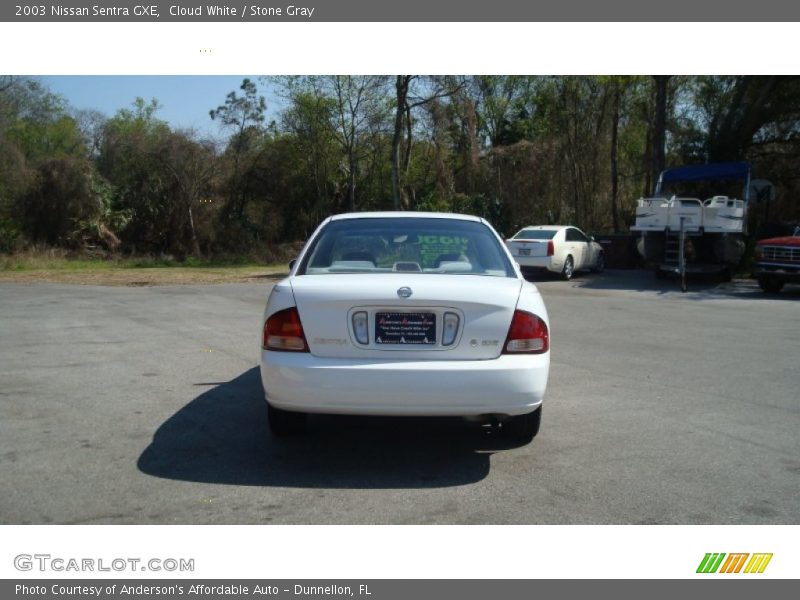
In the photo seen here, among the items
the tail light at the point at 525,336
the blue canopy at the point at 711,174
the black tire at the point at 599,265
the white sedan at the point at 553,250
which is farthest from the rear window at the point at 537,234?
the tail light at the point at 525,336

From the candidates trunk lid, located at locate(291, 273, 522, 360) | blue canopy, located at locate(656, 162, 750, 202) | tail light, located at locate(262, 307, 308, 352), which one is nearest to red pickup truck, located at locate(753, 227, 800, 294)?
blue canopy, located at locate(656, 162, 750, 202)

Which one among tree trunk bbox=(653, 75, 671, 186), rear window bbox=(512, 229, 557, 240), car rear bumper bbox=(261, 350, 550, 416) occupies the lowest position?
rear window bbox=(512, 229, 557, 240)

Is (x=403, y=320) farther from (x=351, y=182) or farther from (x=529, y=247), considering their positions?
(x=351, y=182)

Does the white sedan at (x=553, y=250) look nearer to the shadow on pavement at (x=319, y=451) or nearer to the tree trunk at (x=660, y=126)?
the tree trunk at (x=660, y=126)

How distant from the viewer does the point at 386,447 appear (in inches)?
215

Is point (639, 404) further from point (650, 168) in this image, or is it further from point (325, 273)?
point (650, 168)

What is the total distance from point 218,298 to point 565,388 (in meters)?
10.3

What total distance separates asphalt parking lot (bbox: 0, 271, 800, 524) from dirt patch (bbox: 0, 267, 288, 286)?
36.9ft

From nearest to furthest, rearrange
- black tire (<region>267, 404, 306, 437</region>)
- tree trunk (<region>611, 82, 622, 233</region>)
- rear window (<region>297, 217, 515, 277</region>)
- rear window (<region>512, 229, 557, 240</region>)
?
black tire (<region>267, 404, 306, 437</region>) → rear window (<region>297, 217, 515, 277</region>) → rear window (<region>512, 229, 557, 240</region>) → tree trunk (<region>611, 82, 622, 233</region>)

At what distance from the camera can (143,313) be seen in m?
13.3

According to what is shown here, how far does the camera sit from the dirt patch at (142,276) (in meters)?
21.1

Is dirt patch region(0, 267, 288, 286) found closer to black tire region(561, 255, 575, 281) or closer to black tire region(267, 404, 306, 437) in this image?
black tire region(561, 255, 575, 281)

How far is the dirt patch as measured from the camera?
21109mm

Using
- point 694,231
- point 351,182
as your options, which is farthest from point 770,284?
point 351,182
